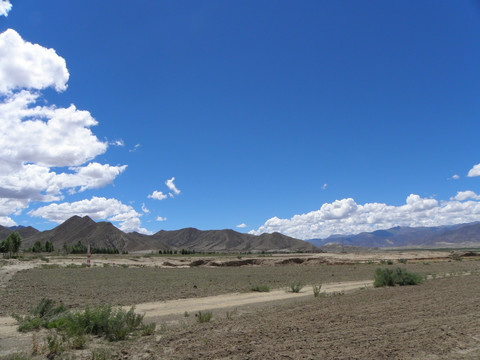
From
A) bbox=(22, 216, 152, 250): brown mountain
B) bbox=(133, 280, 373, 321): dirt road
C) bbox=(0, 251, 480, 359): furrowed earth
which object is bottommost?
bbox=(133, 280, 373, 321): dirt road

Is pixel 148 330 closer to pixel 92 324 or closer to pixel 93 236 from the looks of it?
pixel 92 324

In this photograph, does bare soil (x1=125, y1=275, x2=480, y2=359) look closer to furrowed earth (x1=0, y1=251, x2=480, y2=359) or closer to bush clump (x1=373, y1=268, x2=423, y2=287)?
furrowed earth (x1=0, y1=251, x2=480, y2=359)

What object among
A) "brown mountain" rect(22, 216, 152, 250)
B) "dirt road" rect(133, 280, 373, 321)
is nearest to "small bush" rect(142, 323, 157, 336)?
"dirt road" rect(133, 280, 373, 321)

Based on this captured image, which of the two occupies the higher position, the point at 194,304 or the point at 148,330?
the point at 148,330

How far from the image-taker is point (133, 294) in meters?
23.2

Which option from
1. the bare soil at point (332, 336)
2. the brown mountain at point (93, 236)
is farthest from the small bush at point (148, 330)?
the brown mountain at point (93, 236)

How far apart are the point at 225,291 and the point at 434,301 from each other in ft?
44.5

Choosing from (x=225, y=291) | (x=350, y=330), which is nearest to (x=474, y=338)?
(x=350, y=330)

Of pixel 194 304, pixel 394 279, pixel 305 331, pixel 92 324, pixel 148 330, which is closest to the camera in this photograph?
pixel 305 331

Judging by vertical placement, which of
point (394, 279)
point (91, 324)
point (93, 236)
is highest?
point (93, 236)

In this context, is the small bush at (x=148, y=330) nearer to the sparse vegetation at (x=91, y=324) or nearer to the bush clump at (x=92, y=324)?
the sparse vegetation at (x=91, y=324)

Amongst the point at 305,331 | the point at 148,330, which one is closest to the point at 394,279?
the point at 305,331

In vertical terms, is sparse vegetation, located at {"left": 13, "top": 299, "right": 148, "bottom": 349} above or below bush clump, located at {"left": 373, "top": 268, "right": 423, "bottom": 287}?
above

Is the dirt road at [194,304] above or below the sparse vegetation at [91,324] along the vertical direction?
below
